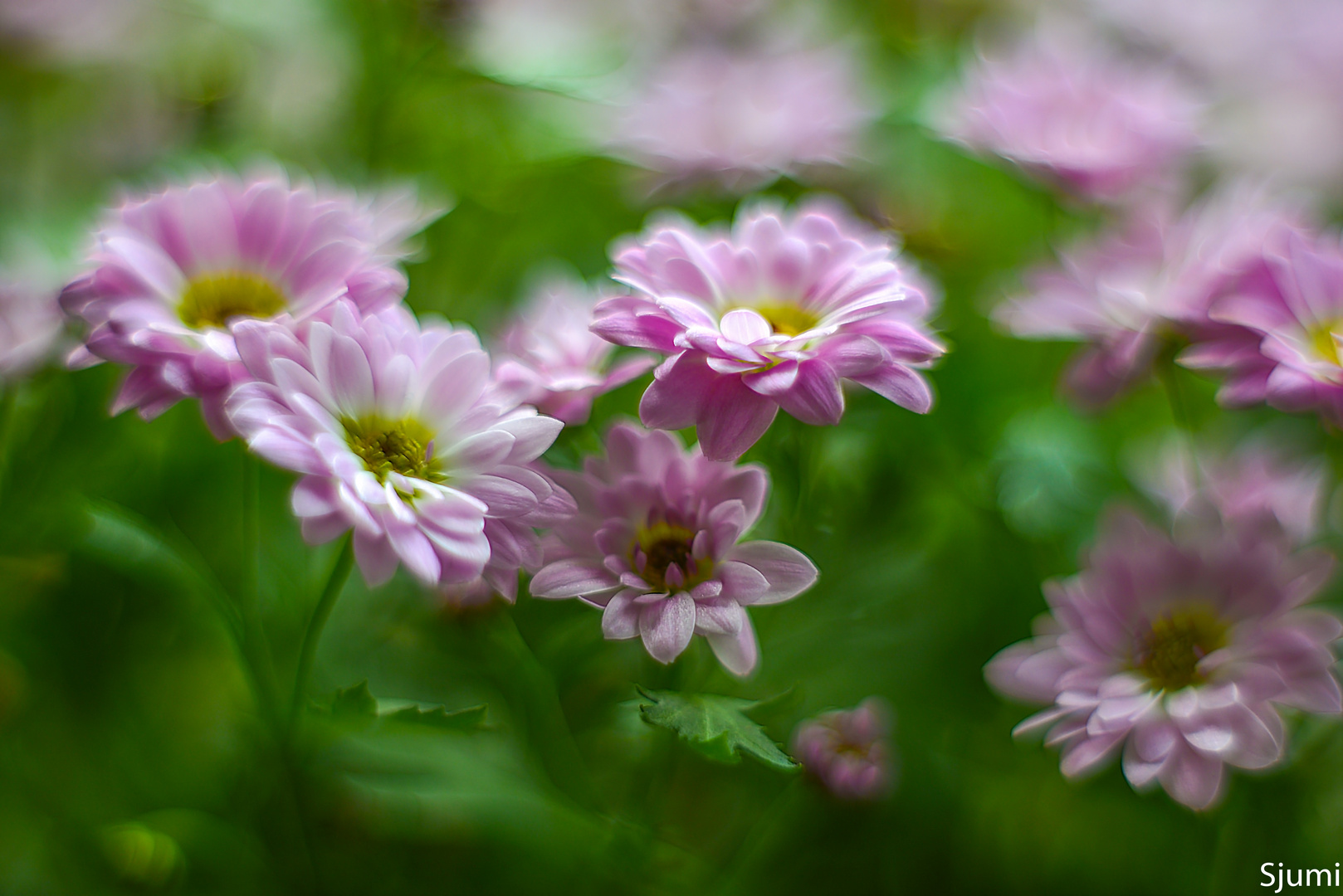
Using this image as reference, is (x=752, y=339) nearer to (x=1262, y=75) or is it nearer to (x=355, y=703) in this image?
(x=355, y=703)

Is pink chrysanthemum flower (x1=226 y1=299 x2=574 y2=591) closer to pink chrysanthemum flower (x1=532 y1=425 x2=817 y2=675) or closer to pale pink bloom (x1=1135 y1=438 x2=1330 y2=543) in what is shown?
pink chrysanthemum flower (x1=532 y1=425 x2=817 y2=675)

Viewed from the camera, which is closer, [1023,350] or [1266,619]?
[1266,619]

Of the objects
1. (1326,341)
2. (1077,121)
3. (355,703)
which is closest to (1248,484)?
(1326,341)

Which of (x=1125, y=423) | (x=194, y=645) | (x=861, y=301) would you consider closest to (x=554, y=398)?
(x=861, y=301)

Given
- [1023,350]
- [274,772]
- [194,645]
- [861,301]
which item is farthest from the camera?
[1023,350]

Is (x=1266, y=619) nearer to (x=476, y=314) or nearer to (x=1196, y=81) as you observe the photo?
(x=476, y=314)

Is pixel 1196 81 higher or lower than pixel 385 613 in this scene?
higher

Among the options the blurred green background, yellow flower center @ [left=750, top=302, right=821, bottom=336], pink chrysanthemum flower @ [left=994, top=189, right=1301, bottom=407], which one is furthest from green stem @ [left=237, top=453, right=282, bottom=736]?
pink chrysanthemum flower @ [left=994, top=189, right=1301, bottom=407]
